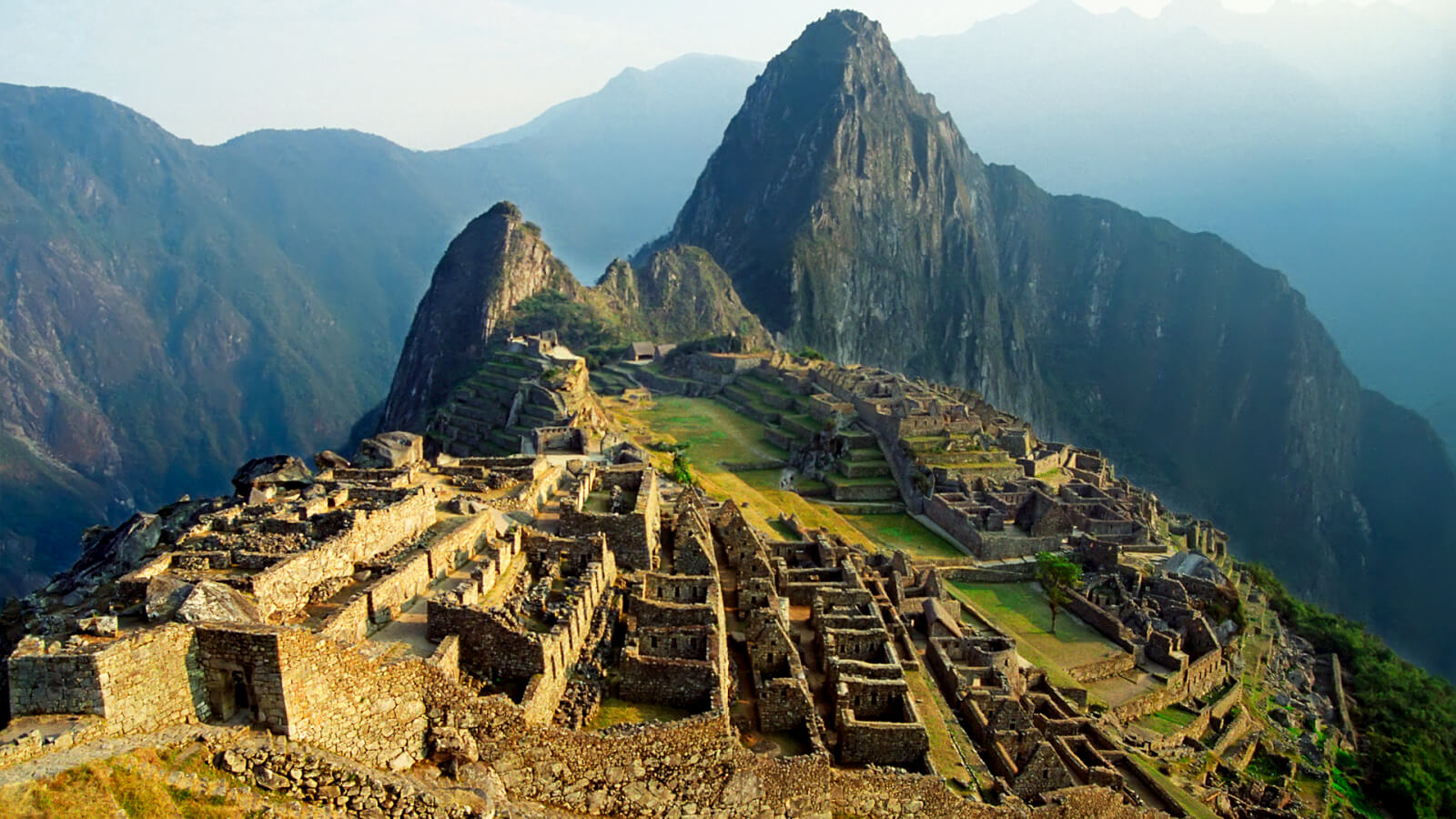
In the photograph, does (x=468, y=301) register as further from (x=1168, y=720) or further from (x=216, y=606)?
(x=216, y=606)

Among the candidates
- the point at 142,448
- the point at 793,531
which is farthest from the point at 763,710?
the point at 142,448

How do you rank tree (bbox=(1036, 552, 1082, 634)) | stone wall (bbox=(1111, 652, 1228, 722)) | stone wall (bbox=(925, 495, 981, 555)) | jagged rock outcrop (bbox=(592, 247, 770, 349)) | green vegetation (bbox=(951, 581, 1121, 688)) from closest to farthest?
1. stone wall (bbox=(1111, 652, 1228, 722))
2. green vegetation (bbox=(951, 581, 1121, 688))
3. tree (bbox=(1036, 552, 1082, 634))
4. stone wall (bbox=(925, 495, 981, 555))
5. jagged rock outcrop (bbox=(592, 247, 770, 349))

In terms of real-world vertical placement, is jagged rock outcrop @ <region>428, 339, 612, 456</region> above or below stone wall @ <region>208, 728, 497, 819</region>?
below

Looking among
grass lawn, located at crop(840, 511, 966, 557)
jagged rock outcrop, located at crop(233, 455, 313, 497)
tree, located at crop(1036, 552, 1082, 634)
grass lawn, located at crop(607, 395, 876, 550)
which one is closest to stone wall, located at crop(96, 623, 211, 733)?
jagged rock outcrop, located at crop(233, 455, 313, 497)

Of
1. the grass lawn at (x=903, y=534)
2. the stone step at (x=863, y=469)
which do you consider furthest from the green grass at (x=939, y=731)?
the stone step at (x=863, y=469)

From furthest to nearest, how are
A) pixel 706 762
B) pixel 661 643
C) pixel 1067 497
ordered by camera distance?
1. pixel 1067 497
2. pixel 661 643
3. pixel 706 762

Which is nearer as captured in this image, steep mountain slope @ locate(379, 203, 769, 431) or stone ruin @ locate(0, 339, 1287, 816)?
stone ruin @ locate(0, 339, 1287, 816)

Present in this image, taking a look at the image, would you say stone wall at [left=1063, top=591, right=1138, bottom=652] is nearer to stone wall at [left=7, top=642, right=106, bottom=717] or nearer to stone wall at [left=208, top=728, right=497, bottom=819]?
stone wall at [left=208, top=728, right=497, bottom=819]

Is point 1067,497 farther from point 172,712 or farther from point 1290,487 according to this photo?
point 1290,487
